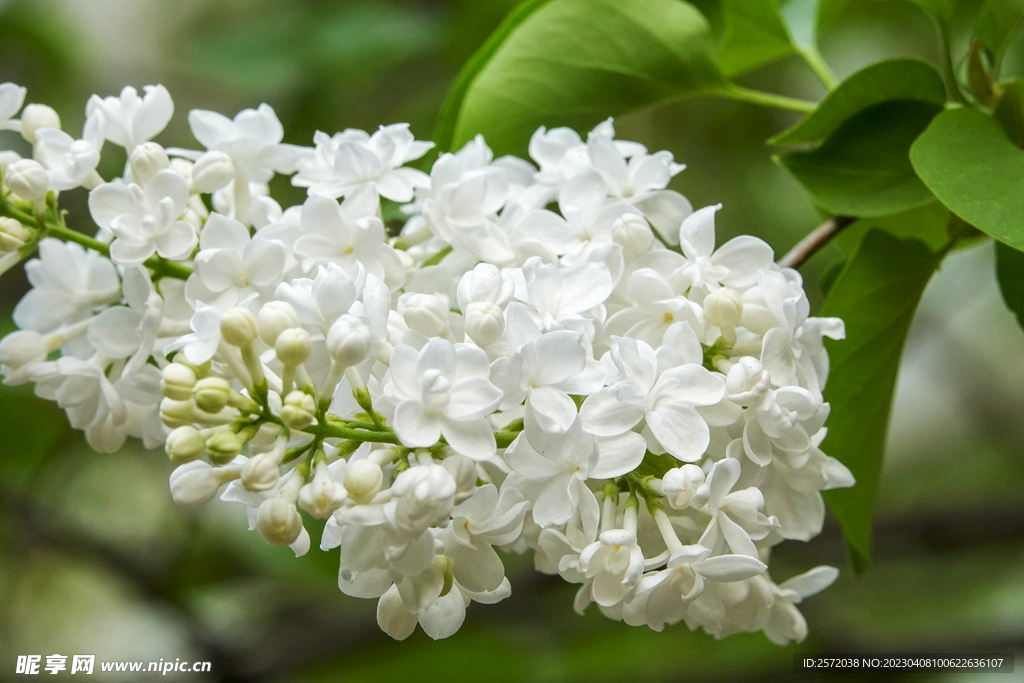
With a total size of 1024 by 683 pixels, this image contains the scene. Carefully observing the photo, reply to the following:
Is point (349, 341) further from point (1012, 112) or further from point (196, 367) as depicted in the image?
point (1012, 112)

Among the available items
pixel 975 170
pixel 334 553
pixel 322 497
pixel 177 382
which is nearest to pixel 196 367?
pixel 177 382

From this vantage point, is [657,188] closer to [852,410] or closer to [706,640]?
[852,410]

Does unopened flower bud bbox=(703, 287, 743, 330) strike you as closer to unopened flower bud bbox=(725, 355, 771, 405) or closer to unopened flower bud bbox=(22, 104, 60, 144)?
unopened flower bud bbox=(725, 355, 771, 405)

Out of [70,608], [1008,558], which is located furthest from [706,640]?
[70,608]

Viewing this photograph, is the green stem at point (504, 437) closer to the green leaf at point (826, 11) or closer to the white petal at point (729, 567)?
the white petal at point (729, 567)

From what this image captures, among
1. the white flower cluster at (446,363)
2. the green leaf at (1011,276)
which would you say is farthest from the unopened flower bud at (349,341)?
the green leaf at (1011,276)

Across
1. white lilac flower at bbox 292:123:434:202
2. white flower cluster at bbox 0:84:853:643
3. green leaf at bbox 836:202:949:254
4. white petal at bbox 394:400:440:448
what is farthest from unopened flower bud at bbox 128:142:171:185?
green leaf at bbox 836:202:949:254
